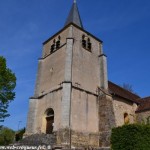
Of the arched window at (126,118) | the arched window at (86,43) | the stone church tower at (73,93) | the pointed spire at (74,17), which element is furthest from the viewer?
the pointed spire at (74,17)

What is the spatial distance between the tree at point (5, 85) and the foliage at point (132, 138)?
10.1m

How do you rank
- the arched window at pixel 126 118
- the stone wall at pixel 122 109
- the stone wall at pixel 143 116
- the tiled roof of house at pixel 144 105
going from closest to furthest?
the stone wall at pixel 122 109
the stone wall at pixel 143 116
the arched window at pixel 126 118
the tiled roof of house at pixel 144 105

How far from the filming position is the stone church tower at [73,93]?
1873 cm

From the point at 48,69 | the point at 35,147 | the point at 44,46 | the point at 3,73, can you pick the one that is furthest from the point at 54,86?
the point at 35,147

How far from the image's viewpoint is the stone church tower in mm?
18734

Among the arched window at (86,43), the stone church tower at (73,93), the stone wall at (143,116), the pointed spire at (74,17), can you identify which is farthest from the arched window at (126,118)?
the pointed spire at (74,17)

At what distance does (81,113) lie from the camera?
19531mm

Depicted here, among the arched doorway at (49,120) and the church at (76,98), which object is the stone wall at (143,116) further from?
the arched doorway at (49,120)

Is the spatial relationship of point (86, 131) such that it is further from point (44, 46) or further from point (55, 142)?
point (44, 46)

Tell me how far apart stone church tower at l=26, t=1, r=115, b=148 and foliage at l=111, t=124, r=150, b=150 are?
4753 mm

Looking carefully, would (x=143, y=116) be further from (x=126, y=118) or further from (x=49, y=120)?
(x=49, y=120)

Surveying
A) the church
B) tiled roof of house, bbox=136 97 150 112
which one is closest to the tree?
the church

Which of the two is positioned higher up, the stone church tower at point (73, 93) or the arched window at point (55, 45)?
the arched window at point (55, 45)

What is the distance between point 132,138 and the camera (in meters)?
13.4
